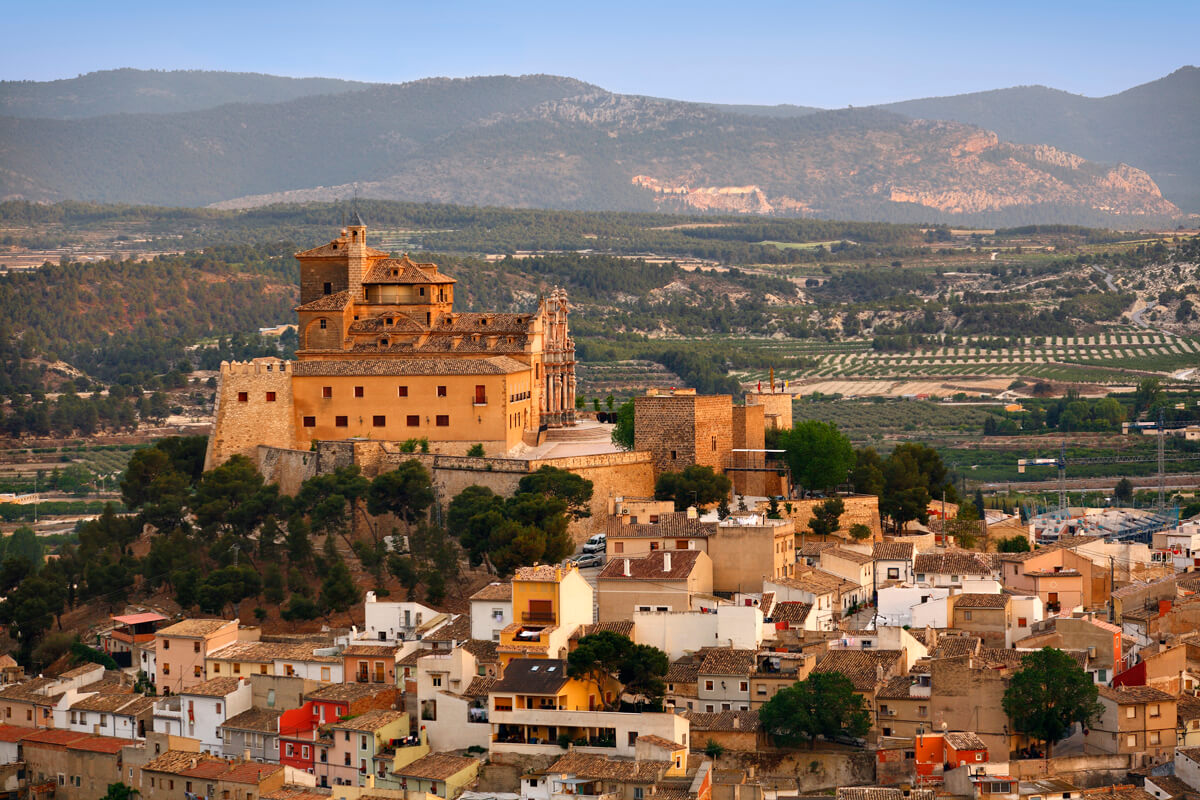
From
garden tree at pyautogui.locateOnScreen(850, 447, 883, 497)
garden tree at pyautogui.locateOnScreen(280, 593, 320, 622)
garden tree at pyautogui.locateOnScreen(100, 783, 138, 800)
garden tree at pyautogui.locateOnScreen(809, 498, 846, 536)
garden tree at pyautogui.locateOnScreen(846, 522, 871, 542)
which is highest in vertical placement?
garden tree at pyautogui.locateOnScreen(850, 447, 883, 497)

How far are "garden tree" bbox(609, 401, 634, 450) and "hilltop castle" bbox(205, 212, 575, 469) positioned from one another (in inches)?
67.4

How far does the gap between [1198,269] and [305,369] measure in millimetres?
86161

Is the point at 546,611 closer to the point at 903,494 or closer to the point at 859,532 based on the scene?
the point at 859,532

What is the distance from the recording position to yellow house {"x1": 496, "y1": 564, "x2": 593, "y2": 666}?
3972 centimetres

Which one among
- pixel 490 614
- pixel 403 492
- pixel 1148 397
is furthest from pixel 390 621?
pixel 1148 397

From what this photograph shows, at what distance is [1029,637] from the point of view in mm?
41562

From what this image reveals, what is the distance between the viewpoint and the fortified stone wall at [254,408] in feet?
169

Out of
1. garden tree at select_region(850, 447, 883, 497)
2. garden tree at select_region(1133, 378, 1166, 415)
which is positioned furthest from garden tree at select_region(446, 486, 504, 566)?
garden tree at select_region(1133, 378, 1166, 415)

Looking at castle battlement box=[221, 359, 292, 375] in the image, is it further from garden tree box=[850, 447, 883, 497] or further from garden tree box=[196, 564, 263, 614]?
garden tree box=[850, 447, 883, 497]

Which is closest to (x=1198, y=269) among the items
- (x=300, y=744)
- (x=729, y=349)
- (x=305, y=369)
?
(x=729, y=349)

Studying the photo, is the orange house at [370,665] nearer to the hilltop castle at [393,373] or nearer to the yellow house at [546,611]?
the yellow house at [546,611]

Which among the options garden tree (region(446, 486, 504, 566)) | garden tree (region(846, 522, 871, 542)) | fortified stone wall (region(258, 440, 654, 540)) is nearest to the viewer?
garden tree (region(446, 486, 504, 566))

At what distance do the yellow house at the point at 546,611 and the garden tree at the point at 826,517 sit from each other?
9075mm

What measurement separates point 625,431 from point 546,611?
11.9 m
